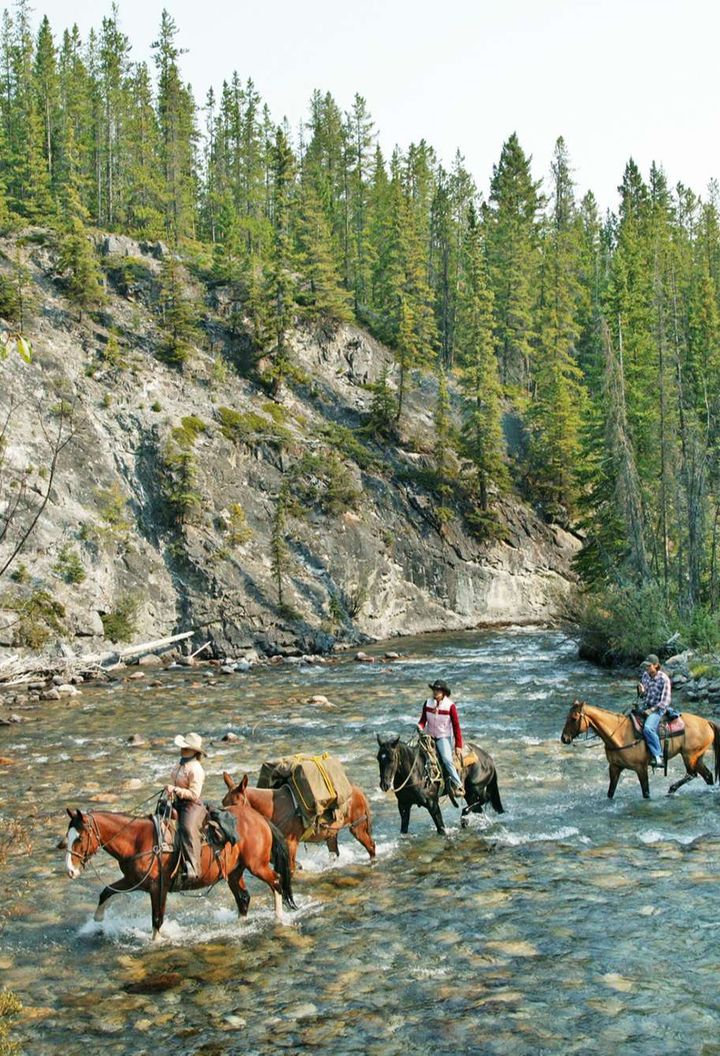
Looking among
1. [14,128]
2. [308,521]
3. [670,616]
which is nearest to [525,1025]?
[670,616]

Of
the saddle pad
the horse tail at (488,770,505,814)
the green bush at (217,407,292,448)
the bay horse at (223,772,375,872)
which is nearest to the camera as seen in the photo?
the bay horse at (223,772,375,872)

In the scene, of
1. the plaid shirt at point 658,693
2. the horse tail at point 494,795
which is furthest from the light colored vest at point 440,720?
the plaid shirt at point 658,693

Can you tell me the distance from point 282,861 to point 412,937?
1.80 metres

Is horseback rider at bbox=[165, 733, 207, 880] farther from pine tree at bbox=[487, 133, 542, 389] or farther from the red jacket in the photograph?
pine tree at bbox=[487, 133, 542, 389]

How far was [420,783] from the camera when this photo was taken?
13078 mm

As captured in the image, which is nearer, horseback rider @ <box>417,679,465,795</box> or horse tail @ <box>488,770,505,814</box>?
horseback rider @ <box>417,679,465,795</box>

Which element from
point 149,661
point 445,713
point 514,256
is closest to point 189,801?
point 445,713

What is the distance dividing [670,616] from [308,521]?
64.9 feet

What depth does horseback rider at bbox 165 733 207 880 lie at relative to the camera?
9.58 metres

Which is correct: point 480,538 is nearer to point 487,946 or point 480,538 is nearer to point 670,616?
point 670,616

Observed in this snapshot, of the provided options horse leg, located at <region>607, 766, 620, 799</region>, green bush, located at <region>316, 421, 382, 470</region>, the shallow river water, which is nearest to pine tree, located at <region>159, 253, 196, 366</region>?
green bush, located at <region>316, 421, 382, 470</region>

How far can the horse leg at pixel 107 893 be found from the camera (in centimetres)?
961

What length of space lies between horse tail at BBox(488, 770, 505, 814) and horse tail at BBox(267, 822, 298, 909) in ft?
15.6

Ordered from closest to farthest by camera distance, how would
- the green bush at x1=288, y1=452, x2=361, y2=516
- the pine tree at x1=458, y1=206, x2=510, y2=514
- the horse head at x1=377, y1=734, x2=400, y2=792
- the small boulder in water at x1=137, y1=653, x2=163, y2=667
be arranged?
the horse head at x1=377, y1=734, x2=400, y2=792 < the small boulder in water at x1=137, y1=653, x2=163, y2=667 < the green bush at x1=288, y1=452, x2=361, y2=516 < the pine tree at x1=458, y1=206, x2=510, y2=514
